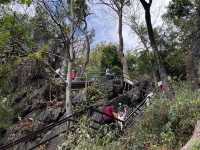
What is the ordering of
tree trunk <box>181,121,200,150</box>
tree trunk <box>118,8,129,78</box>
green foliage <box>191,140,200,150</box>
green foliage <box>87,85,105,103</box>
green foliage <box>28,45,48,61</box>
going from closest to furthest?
1. green foliage <box>191,140,200,150</box>
2. tree trunk <box>181,121,200,150</box>
3. green foliage <box>28,45,48,61</box>
4. green foliage <box>87,85,105,103</box>
5. tree trunk <box>118,8,129,78</box>

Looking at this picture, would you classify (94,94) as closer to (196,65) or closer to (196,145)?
(196,65)

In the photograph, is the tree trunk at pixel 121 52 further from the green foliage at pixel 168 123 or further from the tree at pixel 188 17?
the green foliage at pixel 168 123

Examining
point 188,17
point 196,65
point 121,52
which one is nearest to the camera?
point 196,65

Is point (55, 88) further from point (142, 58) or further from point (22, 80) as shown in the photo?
point (142, 58)

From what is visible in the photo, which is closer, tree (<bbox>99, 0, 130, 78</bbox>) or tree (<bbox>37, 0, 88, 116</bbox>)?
tree (<bbox>37, 0, 88, 116</bbox>)

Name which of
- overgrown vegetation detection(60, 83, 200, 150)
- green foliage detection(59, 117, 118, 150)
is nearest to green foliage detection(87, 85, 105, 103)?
green foliage detection(59, 117, 118, 150)

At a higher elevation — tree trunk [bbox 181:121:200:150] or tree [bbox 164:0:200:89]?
tree [bbox 164:0:200:89]

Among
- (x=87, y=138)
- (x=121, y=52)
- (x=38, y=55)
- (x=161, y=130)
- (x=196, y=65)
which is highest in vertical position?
(x=121, y=52)

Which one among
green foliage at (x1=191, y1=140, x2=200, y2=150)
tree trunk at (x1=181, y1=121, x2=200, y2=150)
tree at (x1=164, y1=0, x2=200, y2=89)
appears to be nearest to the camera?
green foliage at (x1=191, y1=140, x2=200, y2=150)

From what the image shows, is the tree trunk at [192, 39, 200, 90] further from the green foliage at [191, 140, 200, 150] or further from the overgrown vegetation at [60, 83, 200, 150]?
the green foliage at [191, 140, 200, 150]

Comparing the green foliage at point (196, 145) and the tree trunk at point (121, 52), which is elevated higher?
the tree trunk at point (121, 52)

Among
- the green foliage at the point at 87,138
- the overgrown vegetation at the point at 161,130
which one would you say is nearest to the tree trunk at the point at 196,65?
the overgrown vegetation at the point at 161,130

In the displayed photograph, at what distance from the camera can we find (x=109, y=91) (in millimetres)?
32344

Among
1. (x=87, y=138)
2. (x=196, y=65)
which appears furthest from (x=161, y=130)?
(x=196, y=65)
